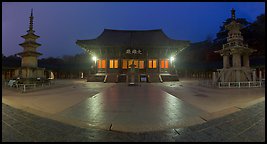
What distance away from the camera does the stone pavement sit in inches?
113

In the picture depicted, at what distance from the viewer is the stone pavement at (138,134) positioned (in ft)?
9.39

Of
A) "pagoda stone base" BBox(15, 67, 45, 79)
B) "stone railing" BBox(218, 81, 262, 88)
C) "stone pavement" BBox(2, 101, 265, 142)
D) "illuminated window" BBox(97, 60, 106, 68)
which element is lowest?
"stone pavement" BBox(2, 101, 265, 142)

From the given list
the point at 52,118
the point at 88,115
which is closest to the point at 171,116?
the point at 88,115

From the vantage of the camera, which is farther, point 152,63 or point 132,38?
point 132,38

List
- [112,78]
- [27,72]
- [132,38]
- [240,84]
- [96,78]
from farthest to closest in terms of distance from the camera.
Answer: [132,38]
[96,78]
[112,78]
[27,72]
[240,84]

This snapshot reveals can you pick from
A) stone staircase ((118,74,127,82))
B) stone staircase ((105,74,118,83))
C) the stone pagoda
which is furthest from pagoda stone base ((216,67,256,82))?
stone staircase ((105,74,118,83))

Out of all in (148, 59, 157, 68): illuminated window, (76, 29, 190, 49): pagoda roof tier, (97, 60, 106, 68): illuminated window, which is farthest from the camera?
(76, 29, 190, 49): pagoda roof tier

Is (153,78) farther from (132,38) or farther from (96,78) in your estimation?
(132,38)

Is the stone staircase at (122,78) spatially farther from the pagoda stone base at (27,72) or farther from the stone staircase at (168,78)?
the pagoda stone base at (27,72)

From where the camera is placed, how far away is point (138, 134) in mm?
3156

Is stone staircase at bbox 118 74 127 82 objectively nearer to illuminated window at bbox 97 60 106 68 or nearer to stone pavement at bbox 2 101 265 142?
illuminated window at bbox 97 60 106 68

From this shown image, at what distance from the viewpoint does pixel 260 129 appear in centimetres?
326

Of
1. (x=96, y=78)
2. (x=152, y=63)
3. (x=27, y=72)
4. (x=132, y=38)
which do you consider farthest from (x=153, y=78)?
(x=27, y=72)

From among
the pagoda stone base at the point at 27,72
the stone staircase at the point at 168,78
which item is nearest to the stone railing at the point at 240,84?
the stone staircase at the point at 168,78
